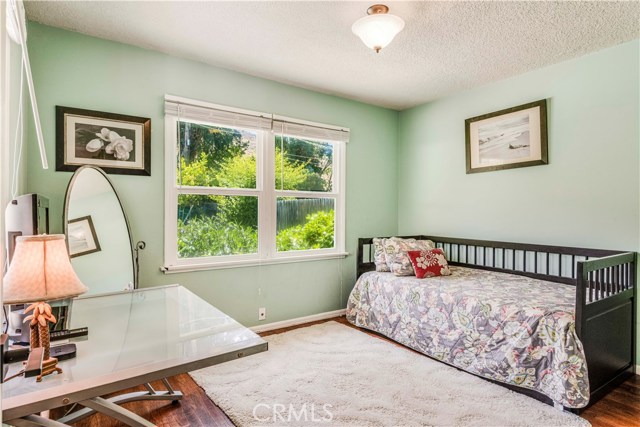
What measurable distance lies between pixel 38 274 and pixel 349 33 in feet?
7.32

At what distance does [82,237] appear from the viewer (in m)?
2.46

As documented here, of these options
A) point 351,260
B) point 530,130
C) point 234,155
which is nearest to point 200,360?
point 234,155

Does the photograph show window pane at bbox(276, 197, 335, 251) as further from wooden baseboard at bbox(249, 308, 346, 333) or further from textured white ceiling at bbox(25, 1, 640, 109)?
textured white ceiling at bbox(25, 1, 640, 109)

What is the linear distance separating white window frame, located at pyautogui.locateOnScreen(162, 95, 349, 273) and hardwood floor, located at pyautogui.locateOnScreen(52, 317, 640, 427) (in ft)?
3.40

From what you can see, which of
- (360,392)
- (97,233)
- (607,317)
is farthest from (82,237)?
(607,317)

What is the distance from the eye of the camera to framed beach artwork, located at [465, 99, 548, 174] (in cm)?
309

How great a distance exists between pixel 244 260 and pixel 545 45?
2.92 metres

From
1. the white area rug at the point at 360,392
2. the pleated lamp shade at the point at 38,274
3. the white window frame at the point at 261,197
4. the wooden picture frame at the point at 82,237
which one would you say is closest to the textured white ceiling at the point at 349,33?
the white window frame at the point at 261,197

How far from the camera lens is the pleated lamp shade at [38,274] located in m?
1.17

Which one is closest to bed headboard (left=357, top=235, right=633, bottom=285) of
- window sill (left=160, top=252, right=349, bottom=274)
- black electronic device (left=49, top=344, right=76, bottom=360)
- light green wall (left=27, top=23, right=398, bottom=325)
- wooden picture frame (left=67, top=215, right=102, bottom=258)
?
window sill (left=160, top=252, right=349, bottom=274)

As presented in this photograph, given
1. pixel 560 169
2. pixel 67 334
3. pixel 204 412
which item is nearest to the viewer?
pixel 67 334

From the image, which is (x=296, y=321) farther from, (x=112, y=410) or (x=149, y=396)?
(x=112, y=410)

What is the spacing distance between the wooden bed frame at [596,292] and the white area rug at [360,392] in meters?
0.26

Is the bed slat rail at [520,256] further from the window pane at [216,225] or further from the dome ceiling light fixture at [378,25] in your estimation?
the dome ceiling light fixture at [378,25]
